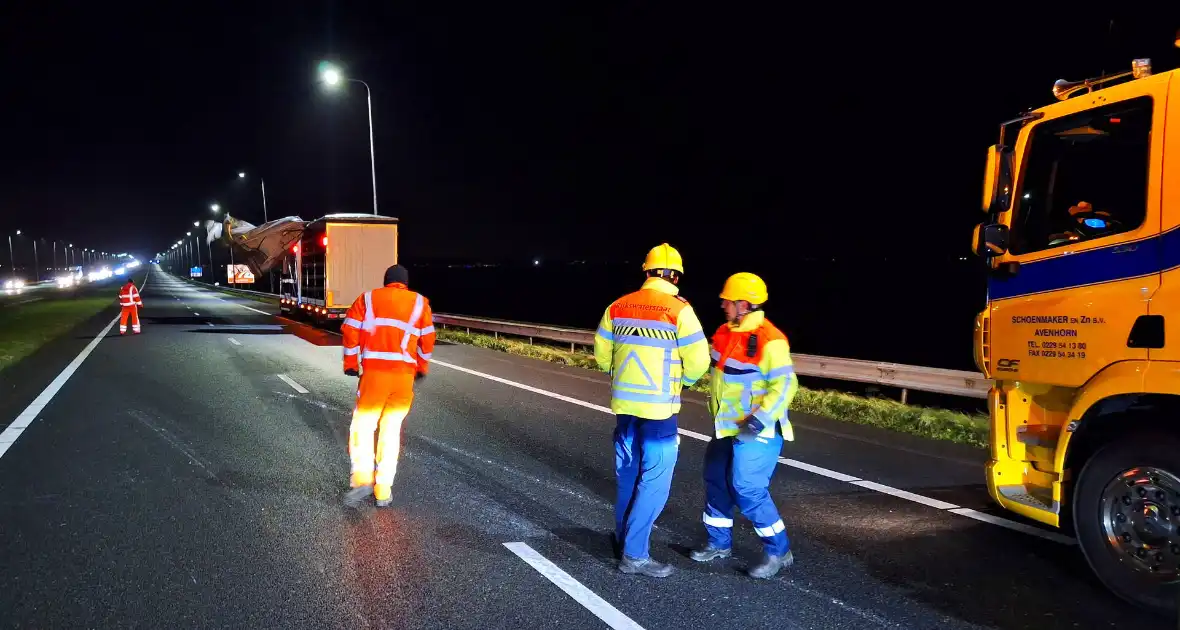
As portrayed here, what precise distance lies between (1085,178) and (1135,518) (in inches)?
76.3

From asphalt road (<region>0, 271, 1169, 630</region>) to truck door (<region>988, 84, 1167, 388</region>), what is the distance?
51.0 inches

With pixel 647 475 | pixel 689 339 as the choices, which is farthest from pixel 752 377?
pixel 647 475

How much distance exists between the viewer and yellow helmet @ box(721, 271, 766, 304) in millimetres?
4881

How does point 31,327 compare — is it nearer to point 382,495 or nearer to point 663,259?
point 382,495

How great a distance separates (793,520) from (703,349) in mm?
1842

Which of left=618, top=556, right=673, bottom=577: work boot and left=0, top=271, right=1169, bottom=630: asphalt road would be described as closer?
left=0, top=271, right=1169, bottom=630: asphalt road

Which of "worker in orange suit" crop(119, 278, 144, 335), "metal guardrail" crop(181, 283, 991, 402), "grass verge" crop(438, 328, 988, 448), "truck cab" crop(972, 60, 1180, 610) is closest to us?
"truck cab" crop(972, 60, 1180, 610)

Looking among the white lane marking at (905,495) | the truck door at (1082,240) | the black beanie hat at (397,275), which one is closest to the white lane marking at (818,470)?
the white lane marking at (905,495)

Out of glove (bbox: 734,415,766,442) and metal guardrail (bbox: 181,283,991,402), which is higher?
glove (bbox: 734,415,766,442)

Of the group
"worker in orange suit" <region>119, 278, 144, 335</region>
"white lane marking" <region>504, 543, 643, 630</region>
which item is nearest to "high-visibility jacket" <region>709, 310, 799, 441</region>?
"white lane marking" <region>504, 543, 643, 630</region>

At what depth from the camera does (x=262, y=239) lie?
3172cm

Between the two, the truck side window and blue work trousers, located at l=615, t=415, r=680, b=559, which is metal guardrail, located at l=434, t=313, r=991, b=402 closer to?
the truck side window

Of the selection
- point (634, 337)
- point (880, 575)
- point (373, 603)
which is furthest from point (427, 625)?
point (880, 575)

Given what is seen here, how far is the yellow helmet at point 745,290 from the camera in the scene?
4.88 meters
